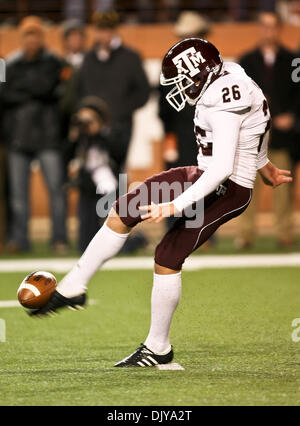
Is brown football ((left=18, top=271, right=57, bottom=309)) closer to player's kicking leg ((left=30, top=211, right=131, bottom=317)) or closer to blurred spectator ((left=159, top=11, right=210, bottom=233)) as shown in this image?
player's kicking leg ((left=30, top=211, right=131, bottom=317))

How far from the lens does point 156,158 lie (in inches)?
520

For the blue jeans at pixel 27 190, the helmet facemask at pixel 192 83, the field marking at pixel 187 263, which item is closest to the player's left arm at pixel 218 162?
the helmet facemask at pixel 192 83

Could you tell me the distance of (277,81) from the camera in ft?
33.2

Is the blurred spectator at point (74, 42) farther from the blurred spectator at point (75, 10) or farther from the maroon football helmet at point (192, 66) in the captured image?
the maroon football helmet at point (192, 66)

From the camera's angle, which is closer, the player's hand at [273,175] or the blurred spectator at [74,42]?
the player's hand at [273,175]

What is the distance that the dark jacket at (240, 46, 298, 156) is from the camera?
33.1 ft

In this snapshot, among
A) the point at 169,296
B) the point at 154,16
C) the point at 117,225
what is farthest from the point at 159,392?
the point at 154,16

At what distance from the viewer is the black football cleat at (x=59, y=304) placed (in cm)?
514

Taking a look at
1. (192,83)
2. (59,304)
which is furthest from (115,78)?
(59,304)

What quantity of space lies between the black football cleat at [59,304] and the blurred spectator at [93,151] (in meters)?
4.09

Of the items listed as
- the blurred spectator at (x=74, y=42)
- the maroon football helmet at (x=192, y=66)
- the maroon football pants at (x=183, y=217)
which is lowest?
the maroon football pants at (x=183, y=217)

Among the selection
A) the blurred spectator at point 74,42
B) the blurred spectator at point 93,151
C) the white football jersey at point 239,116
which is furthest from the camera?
the blurred spectator at point 74,42

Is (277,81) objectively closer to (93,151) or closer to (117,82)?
(117,82)

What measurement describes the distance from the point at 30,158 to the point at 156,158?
128 inches
